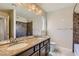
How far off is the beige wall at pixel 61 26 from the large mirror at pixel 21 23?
130mm

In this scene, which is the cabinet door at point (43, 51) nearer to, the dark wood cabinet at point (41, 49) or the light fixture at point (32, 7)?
the dark wood cabinet at point (41, 49)

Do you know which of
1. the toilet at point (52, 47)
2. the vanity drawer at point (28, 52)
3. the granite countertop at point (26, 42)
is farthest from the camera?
the toilet at point (52, 47)

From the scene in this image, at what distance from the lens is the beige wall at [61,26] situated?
1.86m

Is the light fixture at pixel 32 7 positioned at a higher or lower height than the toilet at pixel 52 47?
higher

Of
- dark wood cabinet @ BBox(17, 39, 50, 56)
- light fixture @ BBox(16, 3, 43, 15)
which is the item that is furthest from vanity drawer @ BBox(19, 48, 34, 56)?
light fixture @ BBox(16, 3, 43, 15)

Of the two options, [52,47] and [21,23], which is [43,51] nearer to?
[52,47]

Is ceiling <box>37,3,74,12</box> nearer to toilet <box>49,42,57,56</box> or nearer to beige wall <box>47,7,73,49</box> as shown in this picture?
beige wall <box>47,7,73,49</box>

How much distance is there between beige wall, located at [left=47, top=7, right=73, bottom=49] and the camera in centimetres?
186

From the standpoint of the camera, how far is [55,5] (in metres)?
1.89

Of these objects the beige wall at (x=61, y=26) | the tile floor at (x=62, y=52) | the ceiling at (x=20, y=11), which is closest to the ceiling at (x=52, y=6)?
the beige wall at (x=61, y=26)

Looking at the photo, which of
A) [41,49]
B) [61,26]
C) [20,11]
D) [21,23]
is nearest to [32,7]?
[20,11]

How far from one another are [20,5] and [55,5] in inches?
25.2

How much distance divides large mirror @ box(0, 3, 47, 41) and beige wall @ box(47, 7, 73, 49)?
0.13 metres

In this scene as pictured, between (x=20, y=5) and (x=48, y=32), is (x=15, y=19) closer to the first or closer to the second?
(x=20, y=5)
